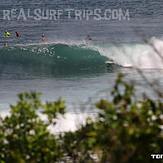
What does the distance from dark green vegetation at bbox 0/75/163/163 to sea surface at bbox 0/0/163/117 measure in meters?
0.36

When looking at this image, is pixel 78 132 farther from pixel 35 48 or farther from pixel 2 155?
pixel 35 48

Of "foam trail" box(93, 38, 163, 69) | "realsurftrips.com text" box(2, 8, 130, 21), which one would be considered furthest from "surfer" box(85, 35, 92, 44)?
"realsurftrips.com text" box(2, 8, 130, 21)

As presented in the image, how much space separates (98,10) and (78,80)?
29.5m

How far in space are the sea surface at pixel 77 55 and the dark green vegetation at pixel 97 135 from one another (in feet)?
1.17

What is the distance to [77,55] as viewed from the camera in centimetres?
2467

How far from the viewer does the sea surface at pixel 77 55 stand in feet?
44.2

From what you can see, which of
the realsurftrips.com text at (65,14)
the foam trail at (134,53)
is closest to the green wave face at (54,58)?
the foam trail at (134,53)

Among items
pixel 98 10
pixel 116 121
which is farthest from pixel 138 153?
pixel 98 10

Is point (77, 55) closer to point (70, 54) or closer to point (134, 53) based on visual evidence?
point (70, 54)

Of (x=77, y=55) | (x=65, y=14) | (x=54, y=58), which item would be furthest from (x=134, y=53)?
(x=65, y=14)

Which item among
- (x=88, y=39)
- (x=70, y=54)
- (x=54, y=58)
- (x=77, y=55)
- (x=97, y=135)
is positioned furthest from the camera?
(x=88, y=39)

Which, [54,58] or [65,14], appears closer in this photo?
[54,58]

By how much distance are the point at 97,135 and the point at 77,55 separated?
2118 centimetres

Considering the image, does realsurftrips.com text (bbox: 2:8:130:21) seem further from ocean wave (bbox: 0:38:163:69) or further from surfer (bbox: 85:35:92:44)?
ocean wave (bbox: 0:38:163:69)
